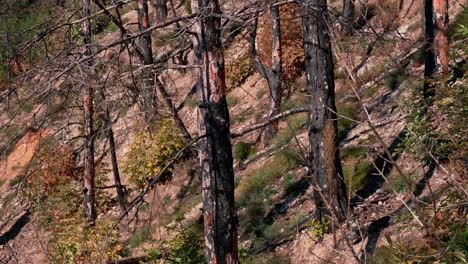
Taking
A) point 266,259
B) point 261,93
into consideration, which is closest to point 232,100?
point 261,93

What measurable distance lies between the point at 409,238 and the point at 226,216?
2827 mm

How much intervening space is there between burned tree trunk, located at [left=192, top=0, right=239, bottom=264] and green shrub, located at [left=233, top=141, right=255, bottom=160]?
393 inches

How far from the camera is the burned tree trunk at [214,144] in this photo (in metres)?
6.70

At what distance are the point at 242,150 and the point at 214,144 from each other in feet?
33.7

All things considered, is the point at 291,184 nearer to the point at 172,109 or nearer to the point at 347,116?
the point at 347,116

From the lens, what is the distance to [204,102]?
6758 millimetres

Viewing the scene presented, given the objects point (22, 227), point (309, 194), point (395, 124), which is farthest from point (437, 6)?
point (22, 227)

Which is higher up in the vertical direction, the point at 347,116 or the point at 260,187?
the point at 347,116

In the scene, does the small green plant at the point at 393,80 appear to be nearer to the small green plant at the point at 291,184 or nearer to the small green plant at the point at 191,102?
the small green plant at the point at 291,184

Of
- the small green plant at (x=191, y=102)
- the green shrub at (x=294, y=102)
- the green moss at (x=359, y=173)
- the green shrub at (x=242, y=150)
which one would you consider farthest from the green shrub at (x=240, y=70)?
the green moss at (x=359, y=173)

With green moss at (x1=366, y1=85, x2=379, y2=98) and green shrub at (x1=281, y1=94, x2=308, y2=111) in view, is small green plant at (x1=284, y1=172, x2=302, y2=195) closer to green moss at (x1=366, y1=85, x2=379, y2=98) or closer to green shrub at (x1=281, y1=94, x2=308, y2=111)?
green moss at (x1=366, y1=85, x2=379, y2=98)

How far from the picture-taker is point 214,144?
6750 millimetres

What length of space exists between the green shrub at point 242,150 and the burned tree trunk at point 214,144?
32.8 ft

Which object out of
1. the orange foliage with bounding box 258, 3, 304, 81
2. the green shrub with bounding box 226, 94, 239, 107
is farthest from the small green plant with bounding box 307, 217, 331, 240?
the green shrub with bounding box 226, 94, 239, 107
